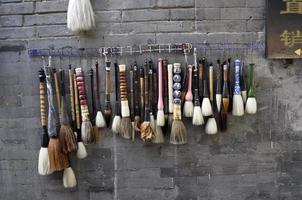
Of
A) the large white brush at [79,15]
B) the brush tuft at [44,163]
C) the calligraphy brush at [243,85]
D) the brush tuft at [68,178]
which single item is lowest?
the brush tuft at [68,178]

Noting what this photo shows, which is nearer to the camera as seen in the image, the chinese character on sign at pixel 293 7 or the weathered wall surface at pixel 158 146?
the chinese character on sign at pixel 293 7

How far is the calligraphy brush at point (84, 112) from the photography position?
3102 millimetres

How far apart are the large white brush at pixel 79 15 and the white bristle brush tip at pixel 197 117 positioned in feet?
3.62

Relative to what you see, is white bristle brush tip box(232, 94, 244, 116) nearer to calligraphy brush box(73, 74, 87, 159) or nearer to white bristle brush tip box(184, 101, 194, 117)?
white bristle brush tip box(184, 101, 194, 117)

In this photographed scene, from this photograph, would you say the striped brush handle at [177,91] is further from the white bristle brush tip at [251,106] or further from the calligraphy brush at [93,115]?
the calligraphy brush at [93,115]

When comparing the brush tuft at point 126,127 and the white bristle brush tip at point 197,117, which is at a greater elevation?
the white bristle brush tip at point 197,117

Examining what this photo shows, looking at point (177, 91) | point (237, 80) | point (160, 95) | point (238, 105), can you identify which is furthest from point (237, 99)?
point (160, 95)

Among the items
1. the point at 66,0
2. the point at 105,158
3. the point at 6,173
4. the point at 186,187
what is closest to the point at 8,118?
the point at 6,173

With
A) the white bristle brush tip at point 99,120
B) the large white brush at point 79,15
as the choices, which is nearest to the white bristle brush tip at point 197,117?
the white bristle brush tip at point 99,120

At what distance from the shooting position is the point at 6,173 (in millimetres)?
3377

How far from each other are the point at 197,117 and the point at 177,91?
267 millimetres

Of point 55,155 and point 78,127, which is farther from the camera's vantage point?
point 78,127

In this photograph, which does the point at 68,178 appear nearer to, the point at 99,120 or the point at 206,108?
the point at 99,120

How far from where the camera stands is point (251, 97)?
10.1ft
